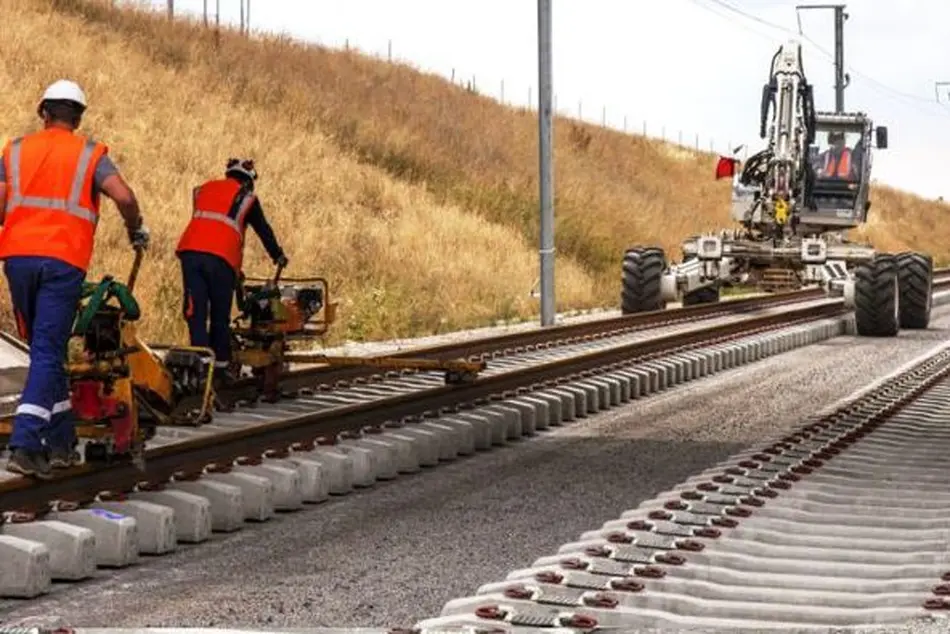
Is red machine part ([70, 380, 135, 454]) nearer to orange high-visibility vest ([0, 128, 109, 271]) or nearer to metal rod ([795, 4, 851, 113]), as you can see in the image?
orange high-visibility vest ([0, 128, 109, 271])

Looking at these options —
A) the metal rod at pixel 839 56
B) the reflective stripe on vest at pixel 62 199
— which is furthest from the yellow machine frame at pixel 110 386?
the metal rod at pixel 839 56

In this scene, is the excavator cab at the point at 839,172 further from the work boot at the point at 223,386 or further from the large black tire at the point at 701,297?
the work boot at the point at 223,386

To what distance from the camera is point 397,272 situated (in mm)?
34219

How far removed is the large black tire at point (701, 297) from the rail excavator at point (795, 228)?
122 cm

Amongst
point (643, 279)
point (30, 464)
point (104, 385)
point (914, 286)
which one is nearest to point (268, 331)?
point (104, 385)

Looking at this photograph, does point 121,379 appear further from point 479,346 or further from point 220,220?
point 479,346

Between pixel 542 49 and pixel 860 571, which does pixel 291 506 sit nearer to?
pixel 860 571

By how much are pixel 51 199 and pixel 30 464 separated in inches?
49.3

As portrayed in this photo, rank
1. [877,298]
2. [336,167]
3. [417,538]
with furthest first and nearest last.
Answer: [336,167], [877,298], [417,538]

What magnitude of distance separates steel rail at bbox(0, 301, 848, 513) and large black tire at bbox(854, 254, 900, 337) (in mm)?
8117

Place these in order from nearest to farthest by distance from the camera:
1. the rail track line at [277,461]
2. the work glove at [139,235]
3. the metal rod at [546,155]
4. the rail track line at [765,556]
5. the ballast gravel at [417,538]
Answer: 1. the rail track line at [765,556]
2. the ballast gravel at [417,538]
3. the rail track line at [277,461]
4. the work glove at [139,235]
5. the metal rod at [546,155]

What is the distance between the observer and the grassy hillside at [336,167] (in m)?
32.2

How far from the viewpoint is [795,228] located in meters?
30.9

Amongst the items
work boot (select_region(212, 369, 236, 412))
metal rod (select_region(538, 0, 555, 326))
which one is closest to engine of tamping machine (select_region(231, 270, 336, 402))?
work boot (select_region(212, 369, 236, 412))
